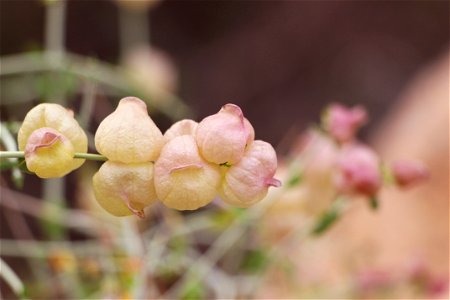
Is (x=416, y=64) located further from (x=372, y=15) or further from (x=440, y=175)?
(x=440, y=175)

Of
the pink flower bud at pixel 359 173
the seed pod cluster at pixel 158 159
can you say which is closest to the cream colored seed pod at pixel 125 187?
the seed pod cluster at pixel 158 159

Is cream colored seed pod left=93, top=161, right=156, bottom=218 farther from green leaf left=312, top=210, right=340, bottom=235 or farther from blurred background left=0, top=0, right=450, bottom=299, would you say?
green leaf left=312, top=210, right=340, bottom=235

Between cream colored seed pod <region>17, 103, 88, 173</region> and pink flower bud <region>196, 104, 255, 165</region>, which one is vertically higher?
cream colored seed pod <region>17, 103, 88, 173</region>

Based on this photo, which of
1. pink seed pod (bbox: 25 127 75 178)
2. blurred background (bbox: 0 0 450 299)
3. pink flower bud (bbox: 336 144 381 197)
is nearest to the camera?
pink seed pod (bbox: 25 127 75 178)

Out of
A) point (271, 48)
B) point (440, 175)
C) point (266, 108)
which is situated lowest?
point (440, 175)

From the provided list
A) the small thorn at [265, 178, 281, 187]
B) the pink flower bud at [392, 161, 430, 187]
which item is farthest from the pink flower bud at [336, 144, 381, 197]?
the small thorn at [265, 178, 281, 187]

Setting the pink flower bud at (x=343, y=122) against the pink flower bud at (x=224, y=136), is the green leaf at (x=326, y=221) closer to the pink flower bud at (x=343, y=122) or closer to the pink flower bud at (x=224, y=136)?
the pink flower bud at (x=343, y=122)

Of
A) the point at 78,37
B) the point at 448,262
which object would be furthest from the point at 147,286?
the point at 78,37
